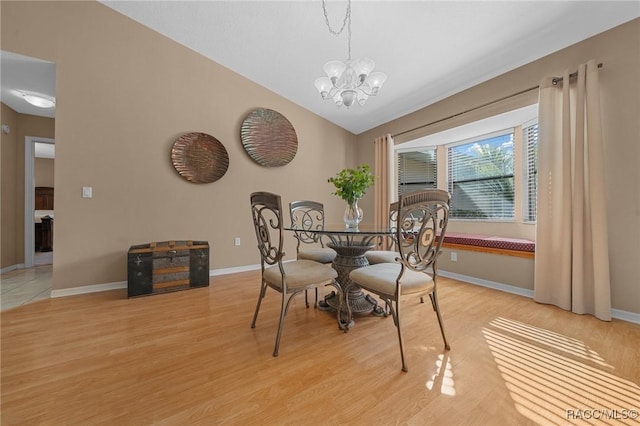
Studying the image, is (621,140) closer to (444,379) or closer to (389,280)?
(389,280)

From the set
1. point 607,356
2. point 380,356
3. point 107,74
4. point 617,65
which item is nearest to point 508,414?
point 380,356

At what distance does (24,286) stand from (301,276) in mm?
3458

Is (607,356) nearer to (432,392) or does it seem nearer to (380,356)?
(432,392)

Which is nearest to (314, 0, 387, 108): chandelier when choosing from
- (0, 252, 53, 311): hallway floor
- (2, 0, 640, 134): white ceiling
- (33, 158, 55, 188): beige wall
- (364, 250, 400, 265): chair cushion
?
(2, 0, 640, 134): white ceiling

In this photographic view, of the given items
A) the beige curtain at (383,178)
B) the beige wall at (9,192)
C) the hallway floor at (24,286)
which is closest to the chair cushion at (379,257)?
the beige curtain at (383,178)

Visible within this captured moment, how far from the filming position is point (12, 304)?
84.5 inches

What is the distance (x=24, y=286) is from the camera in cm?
264

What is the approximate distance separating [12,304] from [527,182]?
229 inches

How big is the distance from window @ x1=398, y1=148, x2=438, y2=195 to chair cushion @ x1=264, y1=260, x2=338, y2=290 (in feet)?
9.61

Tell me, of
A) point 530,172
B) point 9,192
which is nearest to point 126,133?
point 9,192

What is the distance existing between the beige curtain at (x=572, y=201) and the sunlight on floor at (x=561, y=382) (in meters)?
0.73

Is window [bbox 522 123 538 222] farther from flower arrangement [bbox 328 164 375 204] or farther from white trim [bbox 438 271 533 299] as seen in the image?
flower arrangement [bbox 328 164 375 204]

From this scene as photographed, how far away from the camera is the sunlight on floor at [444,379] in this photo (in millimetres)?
1137

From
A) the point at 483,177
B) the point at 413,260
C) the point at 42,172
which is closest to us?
the point at 413,260
